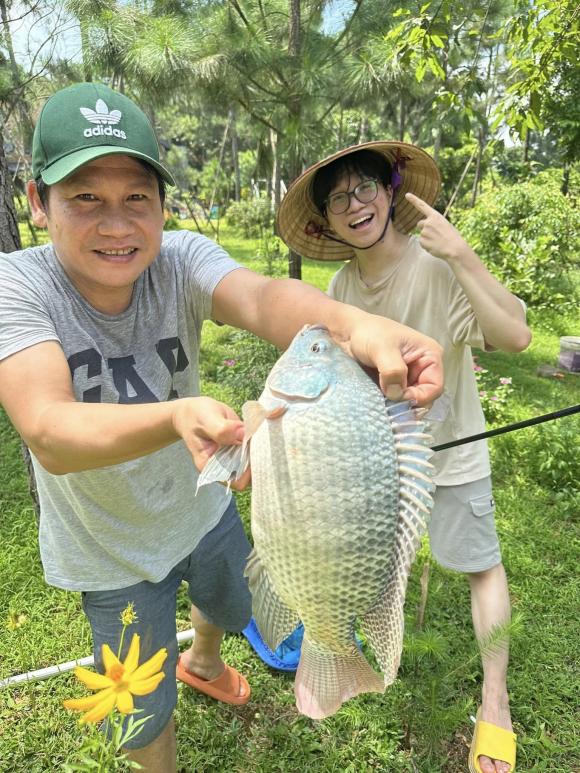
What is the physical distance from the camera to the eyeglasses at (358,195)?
2.37m

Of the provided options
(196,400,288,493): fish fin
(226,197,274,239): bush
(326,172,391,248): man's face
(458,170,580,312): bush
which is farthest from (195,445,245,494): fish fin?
(226,197,274,239): bush

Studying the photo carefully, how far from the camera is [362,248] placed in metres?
2.45

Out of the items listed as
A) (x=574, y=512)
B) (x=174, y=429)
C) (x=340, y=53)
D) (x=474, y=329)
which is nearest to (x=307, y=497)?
(x=174, y=429)

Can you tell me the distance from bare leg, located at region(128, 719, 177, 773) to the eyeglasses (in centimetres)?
227

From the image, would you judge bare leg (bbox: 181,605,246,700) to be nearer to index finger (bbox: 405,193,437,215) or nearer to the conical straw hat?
the conical straw hat

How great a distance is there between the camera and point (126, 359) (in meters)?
1.78

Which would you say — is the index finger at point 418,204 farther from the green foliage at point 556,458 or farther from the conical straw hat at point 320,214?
the green foliage at point 556,458

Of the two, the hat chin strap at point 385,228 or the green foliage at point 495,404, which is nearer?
the hat chin strap at point 385,228

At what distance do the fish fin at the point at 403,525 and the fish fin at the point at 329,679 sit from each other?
93 mm

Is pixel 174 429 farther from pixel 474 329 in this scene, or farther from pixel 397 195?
pixel 397 195

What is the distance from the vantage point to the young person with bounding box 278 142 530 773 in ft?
7.57

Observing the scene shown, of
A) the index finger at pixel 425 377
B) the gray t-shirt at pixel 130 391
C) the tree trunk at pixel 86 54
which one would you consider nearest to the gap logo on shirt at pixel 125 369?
the gray t-shirt at pixel 130 391

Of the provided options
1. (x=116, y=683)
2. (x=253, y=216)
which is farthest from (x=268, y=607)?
(x=253, y=216)

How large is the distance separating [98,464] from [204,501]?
95 cm
